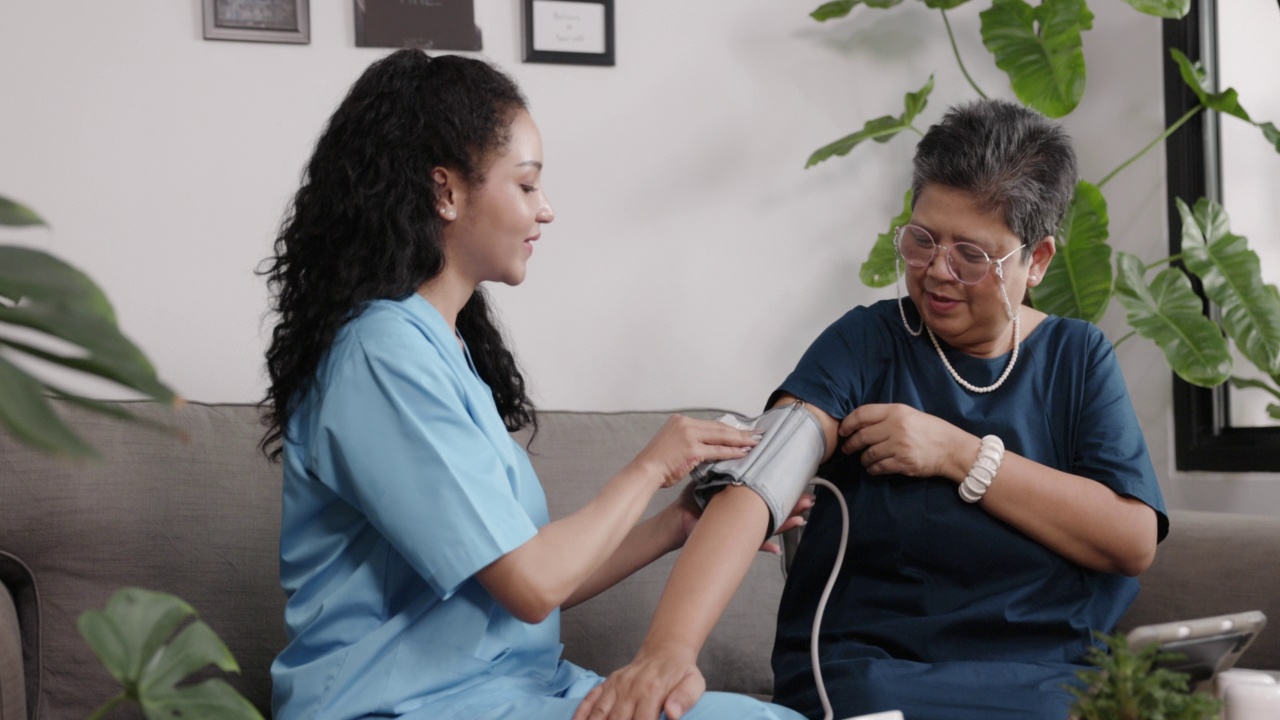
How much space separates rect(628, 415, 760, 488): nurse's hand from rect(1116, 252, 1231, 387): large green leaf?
1173mm

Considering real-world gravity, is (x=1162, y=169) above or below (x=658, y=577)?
above

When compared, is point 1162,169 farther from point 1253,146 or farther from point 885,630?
point 885,630

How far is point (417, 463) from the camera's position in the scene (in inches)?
44.8

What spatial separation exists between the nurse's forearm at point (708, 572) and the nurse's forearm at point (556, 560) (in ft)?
0.39

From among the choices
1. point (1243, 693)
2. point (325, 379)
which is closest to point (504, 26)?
point (325, 379)

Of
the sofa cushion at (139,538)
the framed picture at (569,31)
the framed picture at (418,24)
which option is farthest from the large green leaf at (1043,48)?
the sofa cushion at (139,538)

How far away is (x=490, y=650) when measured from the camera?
1238 mm

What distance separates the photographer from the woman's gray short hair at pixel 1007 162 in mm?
1484

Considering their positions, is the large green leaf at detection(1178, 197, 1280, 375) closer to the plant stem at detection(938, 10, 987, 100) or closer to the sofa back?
the plant stem at detection(938, 10, 987, 100)

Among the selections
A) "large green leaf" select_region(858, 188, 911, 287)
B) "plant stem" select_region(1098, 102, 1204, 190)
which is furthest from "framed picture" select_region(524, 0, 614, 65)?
"plant stem" select_region(1098, 102, 1204, 190)

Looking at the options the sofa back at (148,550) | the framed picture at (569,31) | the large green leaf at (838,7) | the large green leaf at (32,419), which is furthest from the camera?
the large green leaf at (838,7)

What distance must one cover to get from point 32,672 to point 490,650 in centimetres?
81

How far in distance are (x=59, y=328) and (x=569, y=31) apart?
6.40ft

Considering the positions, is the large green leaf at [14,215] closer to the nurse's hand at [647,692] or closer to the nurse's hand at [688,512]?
the nurse's hand at [647,692]
